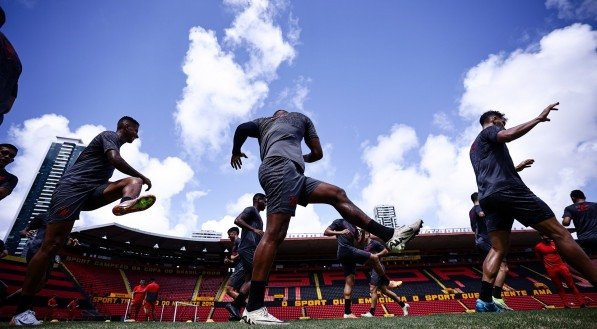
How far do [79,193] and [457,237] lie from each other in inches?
1080

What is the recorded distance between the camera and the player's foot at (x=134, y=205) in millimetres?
2924

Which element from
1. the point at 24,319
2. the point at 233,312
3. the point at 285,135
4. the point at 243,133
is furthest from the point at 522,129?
the point at 24,319

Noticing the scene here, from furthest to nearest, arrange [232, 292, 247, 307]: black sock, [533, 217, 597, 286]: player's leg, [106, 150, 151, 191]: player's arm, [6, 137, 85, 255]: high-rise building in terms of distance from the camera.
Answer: [6, 137, 85, 255]: high-rise building < [232, 292, 247, 307]: black sock < [106, 150, 151, 191]: player's arm < [533, 217, 597, 286]: player's leg

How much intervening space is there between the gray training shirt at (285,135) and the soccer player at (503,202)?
215cm

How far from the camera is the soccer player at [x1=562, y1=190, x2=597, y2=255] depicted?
17.1 feet

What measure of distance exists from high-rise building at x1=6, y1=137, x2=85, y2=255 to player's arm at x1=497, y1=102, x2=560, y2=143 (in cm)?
11258

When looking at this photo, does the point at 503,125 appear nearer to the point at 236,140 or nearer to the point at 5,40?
the point at 236,140

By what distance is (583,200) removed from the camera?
547 cm

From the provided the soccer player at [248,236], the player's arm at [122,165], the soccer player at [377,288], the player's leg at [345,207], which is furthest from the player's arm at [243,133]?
the soccer player at [377,288]

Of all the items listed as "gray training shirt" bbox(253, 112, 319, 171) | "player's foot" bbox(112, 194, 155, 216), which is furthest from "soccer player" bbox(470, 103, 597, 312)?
"player's foot" bbox(112, 194, 155, 216)

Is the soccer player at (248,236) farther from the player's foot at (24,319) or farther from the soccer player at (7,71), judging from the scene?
the soccer player at (7,71)

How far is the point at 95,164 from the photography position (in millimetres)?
3703

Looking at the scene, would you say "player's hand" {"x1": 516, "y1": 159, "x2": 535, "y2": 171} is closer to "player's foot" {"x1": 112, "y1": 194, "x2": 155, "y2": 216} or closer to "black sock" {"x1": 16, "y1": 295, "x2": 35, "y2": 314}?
"player's foot" {"x1": 112, "y1": 194, "x2": 155, "y2": 216}

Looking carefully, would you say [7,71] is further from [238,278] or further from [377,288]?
[377,288]
